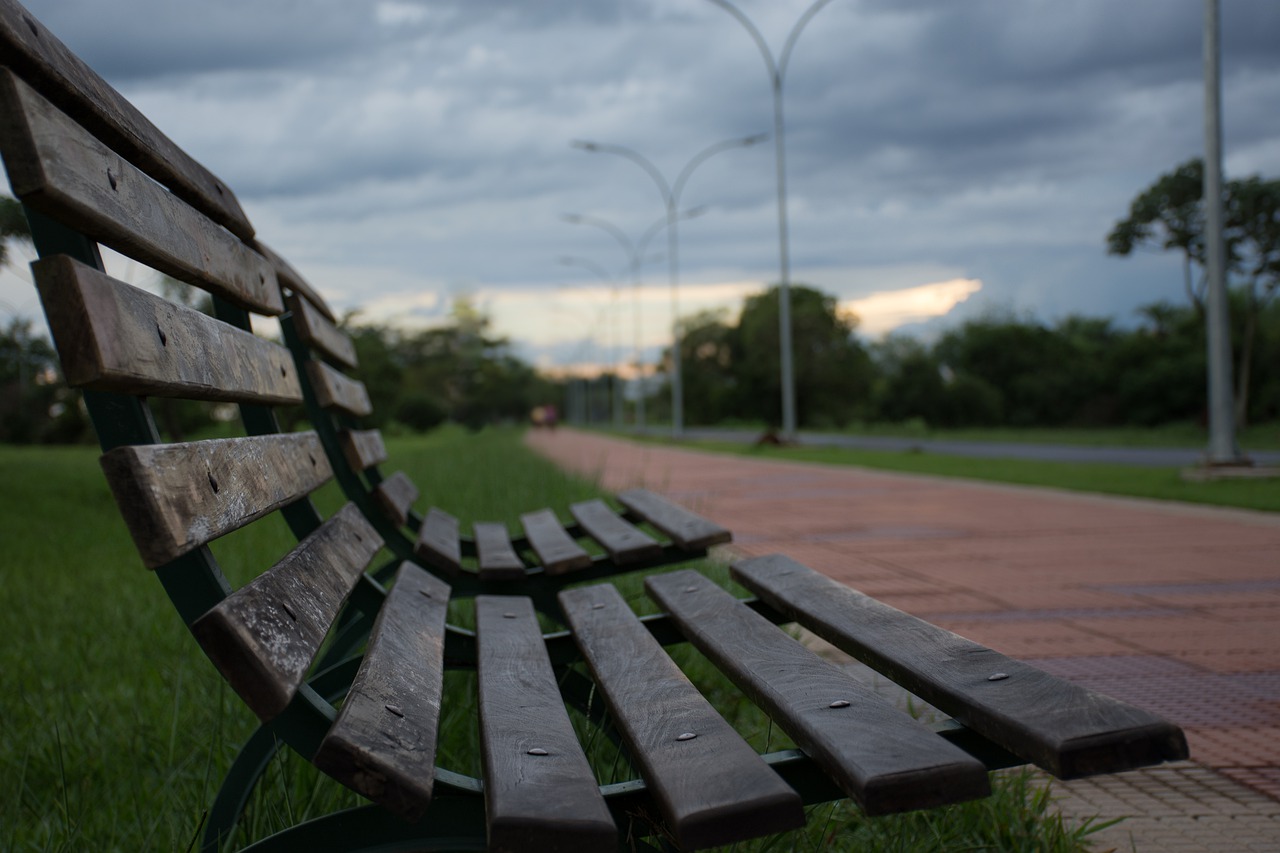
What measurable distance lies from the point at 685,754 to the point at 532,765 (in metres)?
0.17

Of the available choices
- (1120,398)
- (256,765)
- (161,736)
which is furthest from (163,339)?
(1120,398)

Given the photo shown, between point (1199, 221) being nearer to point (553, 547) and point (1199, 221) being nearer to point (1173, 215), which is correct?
point (1173, 215)

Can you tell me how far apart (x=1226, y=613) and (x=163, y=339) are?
3869 mm

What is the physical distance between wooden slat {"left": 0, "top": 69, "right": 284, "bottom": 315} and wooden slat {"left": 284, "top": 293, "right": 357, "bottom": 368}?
0.88m

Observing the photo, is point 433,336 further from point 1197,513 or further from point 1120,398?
point 1197,513

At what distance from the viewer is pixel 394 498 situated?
3.19m

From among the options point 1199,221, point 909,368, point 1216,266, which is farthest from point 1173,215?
point 909,368

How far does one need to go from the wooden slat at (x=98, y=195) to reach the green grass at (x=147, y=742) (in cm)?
76

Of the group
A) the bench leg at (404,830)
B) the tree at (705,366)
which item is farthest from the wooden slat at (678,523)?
the tree at (705,366)

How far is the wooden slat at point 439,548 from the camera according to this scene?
271cm

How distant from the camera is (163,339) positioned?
53.0 inches

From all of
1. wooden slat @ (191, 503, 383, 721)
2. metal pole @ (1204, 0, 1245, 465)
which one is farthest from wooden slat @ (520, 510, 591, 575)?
metal pole @ (1204, 0, 1245, 465)

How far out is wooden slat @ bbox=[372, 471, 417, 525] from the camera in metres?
3.03

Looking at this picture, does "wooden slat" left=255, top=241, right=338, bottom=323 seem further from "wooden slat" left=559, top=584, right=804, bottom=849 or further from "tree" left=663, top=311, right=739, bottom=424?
"tree" left=663, top=311, right=739, bottom=424
